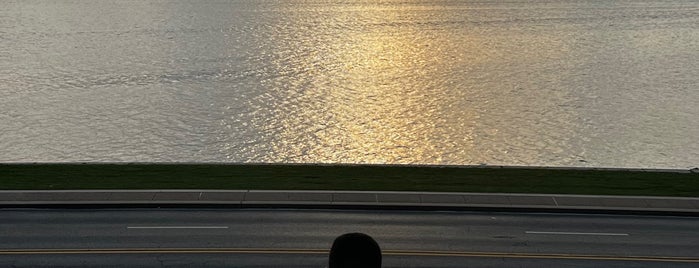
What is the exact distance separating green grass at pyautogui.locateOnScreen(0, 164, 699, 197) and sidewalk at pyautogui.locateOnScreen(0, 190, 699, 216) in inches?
41.8

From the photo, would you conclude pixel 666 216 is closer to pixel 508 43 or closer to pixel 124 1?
pixel 508 43

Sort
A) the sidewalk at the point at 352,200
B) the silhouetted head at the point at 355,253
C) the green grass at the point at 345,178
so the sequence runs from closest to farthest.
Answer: the silhouetted head at the point at 355,253 → the sidewalk at the point at 352,200 → the green grass at the point at 345,178

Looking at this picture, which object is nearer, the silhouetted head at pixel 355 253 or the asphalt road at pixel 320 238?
the silhouetted head at pixel 355 253

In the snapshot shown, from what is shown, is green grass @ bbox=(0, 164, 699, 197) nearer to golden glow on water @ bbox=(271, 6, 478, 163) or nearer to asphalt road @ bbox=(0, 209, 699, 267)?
asphalt road @ bbox=(0, 209, 699, 267)

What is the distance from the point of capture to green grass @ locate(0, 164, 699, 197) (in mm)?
29641

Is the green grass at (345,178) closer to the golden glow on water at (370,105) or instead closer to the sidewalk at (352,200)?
the sidewalk at (352,200)

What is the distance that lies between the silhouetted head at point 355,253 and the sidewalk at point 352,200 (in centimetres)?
2076

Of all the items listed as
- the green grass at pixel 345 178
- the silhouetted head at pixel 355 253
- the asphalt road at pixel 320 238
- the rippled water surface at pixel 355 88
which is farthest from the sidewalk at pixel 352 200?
the silhouetted head at pixel 355 253

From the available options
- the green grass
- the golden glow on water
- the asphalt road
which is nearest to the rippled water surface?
the golden glow on water

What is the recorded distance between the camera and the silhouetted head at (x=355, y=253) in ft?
19.9

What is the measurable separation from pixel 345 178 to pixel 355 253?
83.3ft

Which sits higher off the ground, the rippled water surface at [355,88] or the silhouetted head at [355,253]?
the rippled water surface at [355,88]

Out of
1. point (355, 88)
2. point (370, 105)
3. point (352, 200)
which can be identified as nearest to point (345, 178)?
point (352, 200)

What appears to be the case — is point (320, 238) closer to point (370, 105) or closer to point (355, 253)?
point (355, 253)
